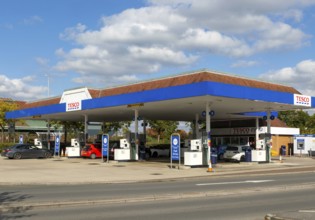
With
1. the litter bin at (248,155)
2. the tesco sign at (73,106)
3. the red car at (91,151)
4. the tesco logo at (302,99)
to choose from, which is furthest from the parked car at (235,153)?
the tesco sign at (73,106)

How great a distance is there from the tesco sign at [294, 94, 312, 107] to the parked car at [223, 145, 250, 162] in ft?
24.5

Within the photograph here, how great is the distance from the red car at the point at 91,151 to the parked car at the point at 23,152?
3.59 metres

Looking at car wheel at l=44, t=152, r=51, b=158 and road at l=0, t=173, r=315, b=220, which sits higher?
car wheel at l=44, t=152, r=51, b=158

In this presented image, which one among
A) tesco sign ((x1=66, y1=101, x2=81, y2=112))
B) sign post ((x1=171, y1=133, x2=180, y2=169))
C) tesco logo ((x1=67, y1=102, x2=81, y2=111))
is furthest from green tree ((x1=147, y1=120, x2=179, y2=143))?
sign post ((x1=171, y1=133, x2=180, y2=169))

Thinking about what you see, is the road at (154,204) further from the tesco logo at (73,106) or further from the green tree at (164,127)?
the green tree at (164,127)

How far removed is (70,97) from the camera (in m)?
39.1

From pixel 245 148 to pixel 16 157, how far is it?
19300mm

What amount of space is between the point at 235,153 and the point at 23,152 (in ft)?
59.6

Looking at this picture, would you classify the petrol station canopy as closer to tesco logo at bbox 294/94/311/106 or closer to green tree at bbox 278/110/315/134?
tesco logo at bbox 294/94/311/106

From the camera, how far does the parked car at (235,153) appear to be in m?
36.4

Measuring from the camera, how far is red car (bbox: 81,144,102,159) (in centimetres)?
3850

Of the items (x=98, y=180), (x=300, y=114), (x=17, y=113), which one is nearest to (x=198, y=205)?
(x=98, y=180)

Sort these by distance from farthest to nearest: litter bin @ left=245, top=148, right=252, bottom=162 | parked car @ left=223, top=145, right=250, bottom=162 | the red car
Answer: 1. the red car
2. parked car @ left=223, top=145, right=250, bottom=162
3. litter bin @ left=245, top=148, right=252, bottom=162

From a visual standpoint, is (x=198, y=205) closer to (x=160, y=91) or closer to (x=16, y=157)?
(x=160, y=91)
